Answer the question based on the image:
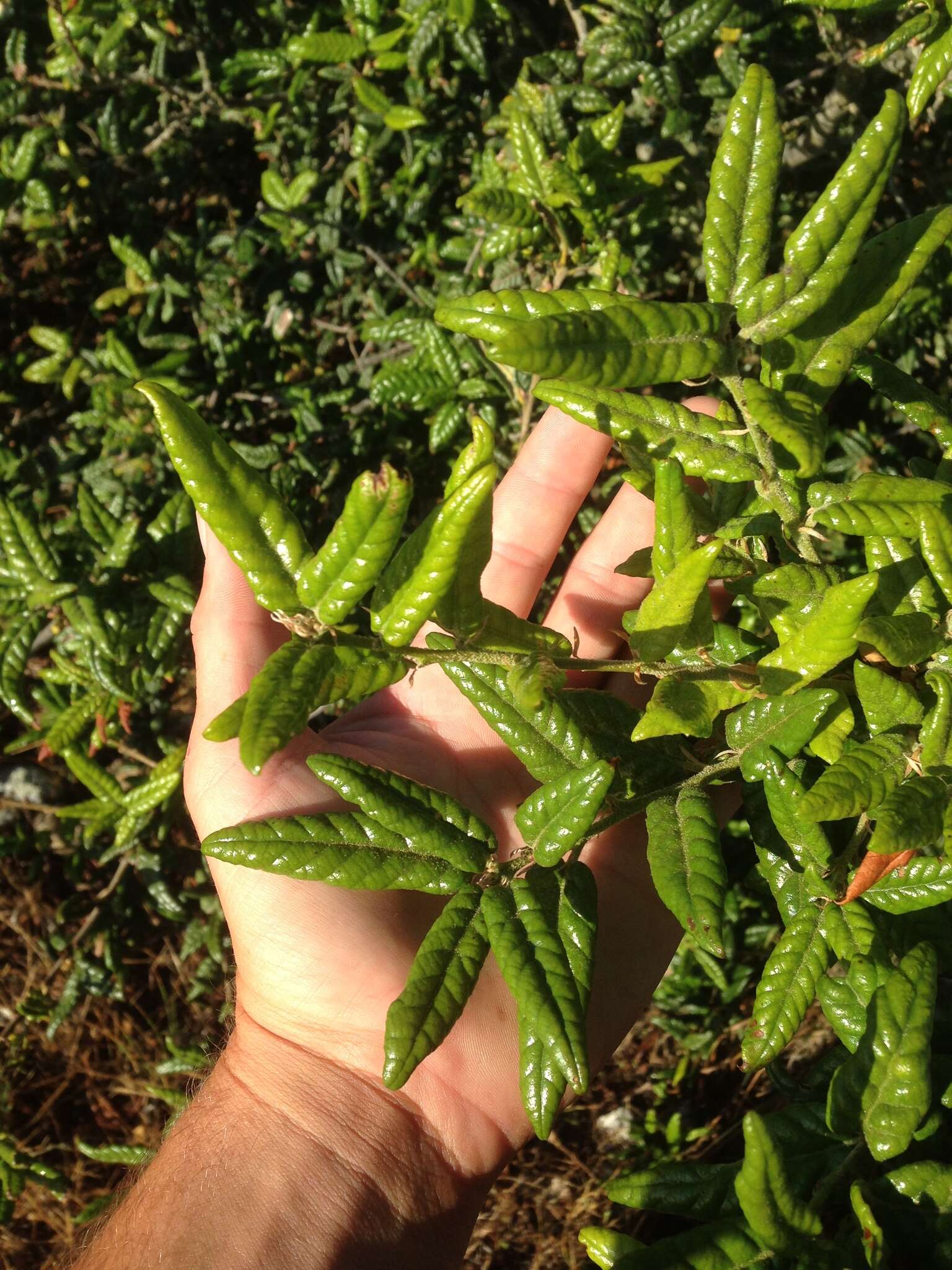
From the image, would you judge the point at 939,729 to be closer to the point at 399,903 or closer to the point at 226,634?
the point at 399,903

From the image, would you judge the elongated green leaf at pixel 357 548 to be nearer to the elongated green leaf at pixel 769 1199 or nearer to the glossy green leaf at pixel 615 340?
the glossy green leaf at pixel 615 340

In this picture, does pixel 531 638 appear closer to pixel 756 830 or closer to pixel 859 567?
pixel 756 830

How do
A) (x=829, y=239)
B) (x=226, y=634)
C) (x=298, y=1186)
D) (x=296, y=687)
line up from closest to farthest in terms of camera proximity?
(x=296, y=687)
(x=829, y=239)
(x=298, y=1186)
(x=226, y=634)

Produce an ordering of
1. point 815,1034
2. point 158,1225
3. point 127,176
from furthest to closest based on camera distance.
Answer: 1. point 127,176
2. point 815,1034
3. point 158,1225

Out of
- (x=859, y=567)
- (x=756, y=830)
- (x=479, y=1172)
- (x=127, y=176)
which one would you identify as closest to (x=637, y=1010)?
(x=479, y=1172)

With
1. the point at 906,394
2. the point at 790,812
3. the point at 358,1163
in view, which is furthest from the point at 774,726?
the point at 358,1163

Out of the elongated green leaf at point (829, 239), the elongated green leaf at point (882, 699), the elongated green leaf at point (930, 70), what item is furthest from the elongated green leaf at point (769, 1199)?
the elongated green leaf at point (930, 70)

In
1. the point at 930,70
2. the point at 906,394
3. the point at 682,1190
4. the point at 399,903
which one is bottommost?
the point at 682,1190
